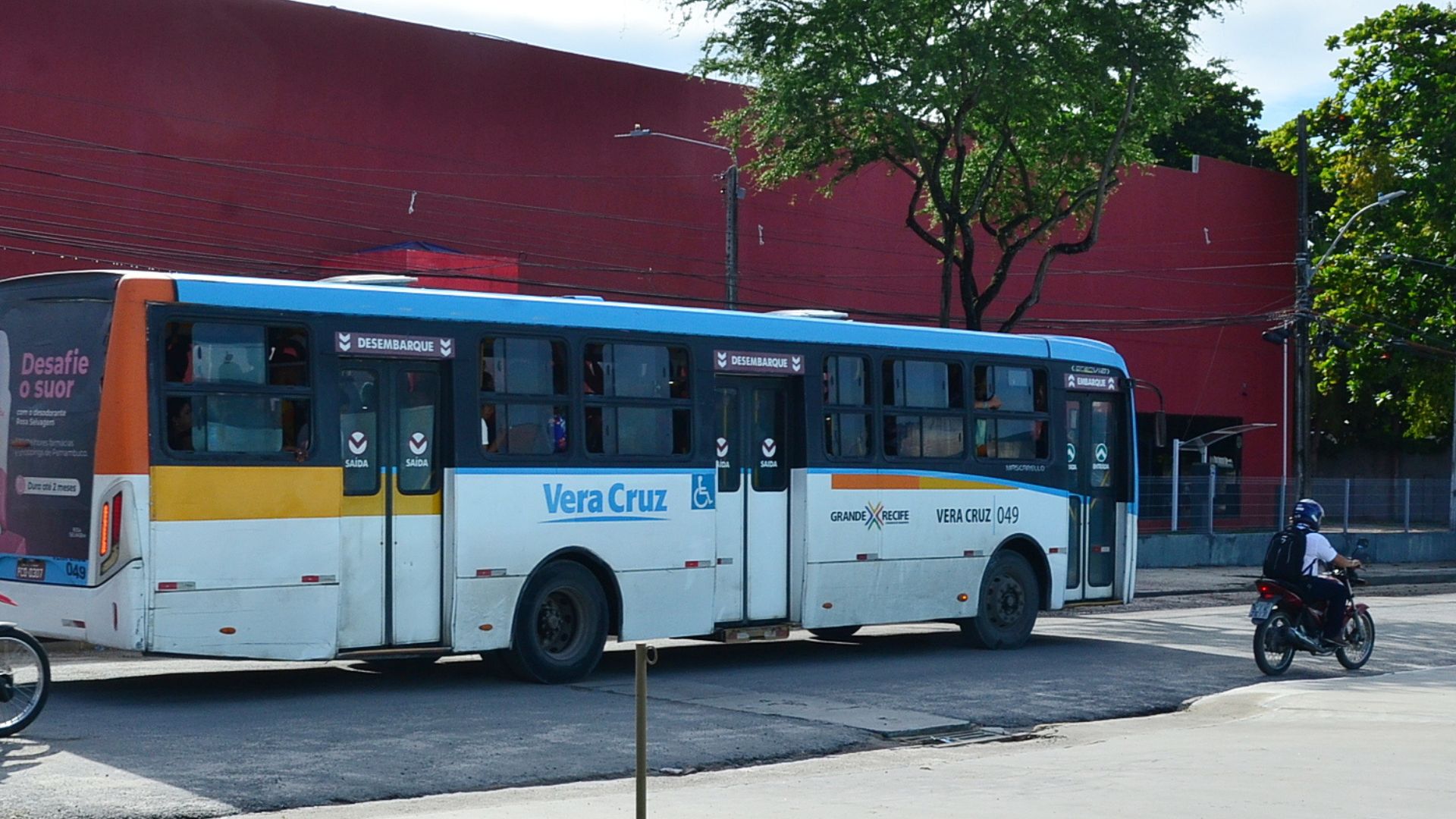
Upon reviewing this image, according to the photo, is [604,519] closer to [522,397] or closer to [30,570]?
[522,397]

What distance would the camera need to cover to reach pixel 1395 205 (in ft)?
157

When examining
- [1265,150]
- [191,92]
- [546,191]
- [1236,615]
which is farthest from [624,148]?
[1265,150]

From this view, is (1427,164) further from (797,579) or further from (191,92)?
(797,579)

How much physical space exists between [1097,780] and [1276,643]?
667cm

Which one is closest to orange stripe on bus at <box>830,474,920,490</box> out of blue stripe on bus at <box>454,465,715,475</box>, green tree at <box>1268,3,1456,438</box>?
blue stripe on bus at <box>454,465,715,475</box>

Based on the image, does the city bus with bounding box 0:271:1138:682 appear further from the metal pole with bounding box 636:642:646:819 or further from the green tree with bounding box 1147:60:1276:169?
the green tree with bounding box 1147:60:1276:169

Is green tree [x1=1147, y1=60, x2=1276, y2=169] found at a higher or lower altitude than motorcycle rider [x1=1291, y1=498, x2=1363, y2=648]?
higher

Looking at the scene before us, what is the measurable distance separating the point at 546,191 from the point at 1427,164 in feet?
82.5

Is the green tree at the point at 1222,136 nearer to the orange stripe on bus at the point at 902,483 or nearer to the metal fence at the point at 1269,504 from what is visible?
the metal fence at the point at 1269,504

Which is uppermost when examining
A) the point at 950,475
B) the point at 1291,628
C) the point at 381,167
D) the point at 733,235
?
the point at 381,167

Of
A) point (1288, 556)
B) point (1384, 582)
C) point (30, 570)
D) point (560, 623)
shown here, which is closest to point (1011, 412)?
point (1288, 556)

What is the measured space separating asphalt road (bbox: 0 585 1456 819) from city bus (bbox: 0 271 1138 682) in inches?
20.8

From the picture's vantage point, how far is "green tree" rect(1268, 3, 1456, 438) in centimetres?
4681

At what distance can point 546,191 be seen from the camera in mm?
35500
